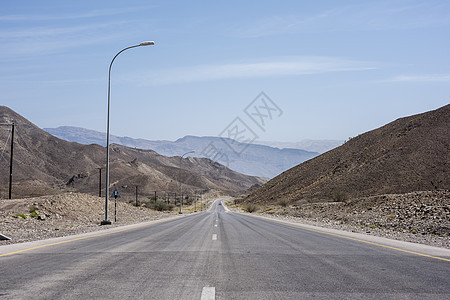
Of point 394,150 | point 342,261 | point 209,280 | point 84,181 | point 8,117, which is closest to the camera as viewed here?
point 209,280

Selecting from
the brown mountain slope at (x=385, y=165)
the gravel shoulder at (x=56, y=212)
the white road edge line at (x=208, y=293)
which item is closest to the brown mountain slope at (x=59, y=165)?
the brown mountain slope at (x=385, y=165)

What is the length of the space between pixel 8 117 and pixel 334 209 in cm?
14543

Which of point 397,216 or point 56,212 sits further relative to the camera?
point 56,212

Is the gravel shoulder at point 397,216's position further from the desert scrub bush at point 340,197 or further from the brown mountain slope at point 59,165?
the brown mountain slope at point 59,165

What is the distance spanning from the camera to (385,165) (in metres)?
66.4

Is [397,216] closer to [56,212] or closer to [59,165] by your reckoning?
[56,212]

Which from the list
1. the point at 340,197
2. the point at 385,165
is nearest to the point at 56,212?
the point at 340,197

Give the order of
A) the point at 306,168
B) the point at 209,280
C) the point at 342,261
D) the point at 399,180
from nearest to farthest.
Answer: the point at 209,280 < the point at 342,261 < the point at 399,180 < the point at 306,168

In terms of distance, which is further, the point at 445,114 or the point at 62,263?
the point at 445,114

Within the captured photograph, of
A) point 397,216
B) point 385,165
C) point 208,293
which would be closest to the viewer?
point 208,293

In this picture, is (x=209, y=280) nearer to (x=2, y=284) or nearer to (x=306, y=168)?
(x=2, y=284)

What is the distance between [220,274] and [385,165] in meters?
63.7

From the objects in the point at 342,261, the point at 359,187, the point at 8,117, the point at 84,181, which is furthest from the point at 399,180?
the point at 8,117

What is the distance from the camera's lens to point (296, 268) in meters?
8.71
